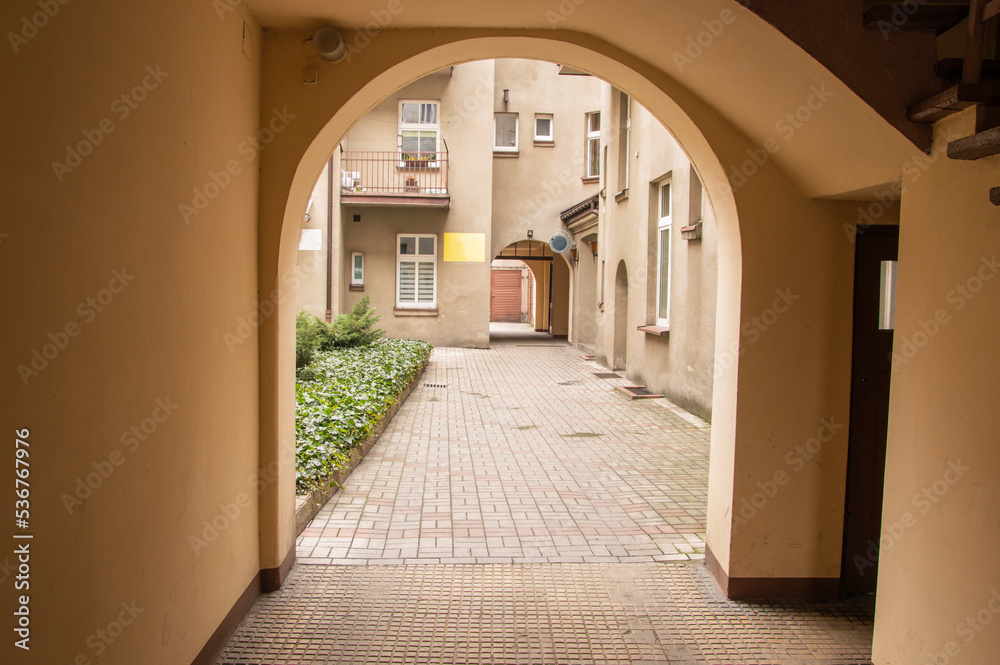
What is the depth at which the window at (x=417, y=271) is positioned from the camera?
21250 millimetres

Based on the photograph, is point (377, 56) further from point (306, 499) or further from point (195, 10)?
point (306, 499)

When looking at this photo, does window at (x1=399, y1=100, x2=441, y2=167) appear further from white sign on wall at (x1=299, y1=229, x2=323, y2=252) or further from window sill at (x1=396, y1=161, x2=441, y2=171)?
white sign on wall at (x1=299, y1=229, x2=323, y2=252)

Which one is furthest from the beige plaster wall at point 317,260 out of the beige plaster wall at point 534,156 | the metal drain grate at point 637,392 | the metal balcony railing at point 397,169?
the metal drain grate at point 637,392

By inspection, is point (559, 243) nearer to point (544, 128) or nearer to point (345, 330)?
point (544, 128)

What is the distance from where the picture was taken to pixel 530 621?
4176 mm

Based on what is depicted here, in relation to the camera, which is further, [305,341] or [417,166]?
[417,166]

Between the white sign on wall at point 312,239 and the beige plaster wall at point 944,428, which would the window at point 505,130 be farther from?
the beige plaster wall at point 944,428

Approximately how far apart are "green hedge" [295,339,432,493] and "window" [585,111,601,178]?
10.7 metres

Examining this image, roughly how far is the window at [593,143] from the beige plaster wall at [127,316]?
1948cm

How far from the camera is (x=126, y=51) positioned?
2.60m

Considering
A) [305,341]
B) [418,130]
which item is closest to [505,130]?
[418,130]

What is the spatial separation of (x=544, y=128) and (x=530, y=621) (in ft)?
67.1

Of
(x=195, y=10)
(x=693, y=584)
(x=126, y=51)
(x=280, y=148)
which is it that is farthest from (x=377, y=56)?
(x=693, y=584)

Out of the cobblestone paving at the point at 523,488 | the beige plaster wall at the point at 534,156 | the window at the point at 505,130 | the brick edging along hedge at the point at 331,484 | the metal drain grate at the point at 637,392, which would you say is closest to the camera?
the cobblestone paving at the point at 523,488
